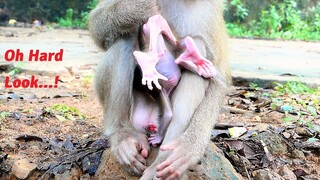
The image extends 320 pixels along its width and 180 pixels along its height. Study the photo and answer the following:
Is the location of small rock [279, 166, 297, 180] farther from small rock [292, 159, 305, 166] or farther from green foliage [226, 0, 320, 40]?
green foliage [226, 0, 320, 40]

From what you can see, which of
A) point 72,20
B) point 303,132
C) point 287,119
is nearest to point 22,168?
point 303,132

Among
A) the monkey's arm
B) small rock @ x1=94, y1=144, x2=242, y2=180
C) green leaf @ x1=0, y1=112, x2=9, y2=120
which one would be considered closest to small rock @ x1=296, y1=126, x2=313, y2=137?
small rock @ x1=94, y1=144, x2=242, y2=180

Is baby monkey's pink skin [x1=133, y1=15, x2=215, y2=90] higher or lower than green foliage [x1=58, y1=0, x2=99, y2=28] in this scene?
higher

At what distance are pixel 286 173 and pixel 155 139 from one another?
1.08m

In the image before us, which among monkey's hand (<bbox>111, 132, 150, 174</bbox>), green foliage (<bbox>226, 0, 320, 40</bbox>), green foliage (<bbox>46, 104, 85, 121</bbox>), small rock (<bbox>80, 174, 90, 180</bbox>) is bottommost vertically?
green foliage (<bbox>226, 0, 320, 40</bbox>)

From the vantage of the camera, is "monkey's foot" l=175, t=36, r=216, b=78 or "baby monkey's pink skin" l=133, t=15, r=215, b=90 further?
"monkey's foot" l=175, t=36, r=216, b=78

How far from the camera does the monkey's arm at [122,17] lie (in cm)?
365

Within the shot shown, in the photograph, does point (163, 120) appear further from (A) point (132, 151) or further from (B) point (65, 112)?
(B) point (65, 112)

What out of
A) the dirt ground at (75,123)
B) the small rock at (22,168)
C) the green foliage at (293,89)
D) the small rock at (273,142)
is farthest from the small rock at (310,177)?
the green foliage at (293,89)

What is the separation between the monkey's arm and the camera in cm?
365

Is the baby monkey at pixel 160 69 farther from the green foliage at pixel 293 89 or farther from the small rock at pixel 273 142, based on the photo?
the green foliage at pixel 293 89

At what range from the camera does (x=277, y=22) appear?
16.2 m

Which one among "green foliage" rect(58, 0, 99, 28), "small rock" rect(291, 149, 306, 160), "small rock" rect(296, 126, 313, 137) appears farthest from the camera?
"green foliage" rect(58, 0, 99, 28)

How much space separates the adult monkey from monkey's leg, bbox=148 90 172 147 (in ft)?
0.15
